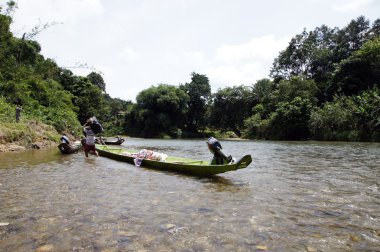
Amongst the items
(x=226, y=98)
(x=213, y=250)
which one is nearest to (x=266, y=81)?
(x=226, y=98)

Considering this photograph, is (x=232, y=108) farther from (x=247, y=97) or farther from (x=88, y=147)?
(x=88, y=147)

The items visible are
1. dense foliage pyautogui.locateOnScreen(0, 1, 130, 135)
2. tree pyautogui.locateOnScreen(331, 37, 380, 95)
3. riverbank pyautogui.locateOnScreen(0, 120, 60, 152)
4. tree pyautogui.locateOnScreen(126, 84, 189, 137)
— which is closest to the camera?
riverbank pyautogui.locateOnScreen(0, 120, 60, 152)

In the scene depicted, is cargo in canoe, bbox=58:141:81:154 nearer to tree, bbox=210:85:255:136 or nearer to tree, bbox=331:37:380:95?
tree, bbox=331:37:380:95

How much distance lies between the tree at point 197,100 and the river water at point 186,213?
56.8 meters

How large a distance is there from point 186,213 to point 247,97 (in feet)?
179

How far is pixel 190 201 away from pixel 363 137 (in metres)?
31.2

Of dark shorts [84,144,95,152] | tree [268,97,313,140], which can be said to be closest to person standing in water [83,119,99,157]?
dark shorts [84,144,95,152]

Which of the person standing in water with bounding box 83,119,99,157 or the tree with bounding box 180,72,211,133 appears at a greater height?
the tree with bounding box 180,72,211,133

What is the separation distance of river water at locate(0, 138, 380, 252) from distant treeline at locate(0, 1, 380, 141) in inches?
550

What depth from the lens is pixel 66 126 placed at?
27625 mm

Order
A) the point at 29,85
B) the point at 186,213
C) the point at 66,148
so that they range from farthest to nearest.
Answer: the point at 29,85 < the point at 66,148 < the point at 186,213

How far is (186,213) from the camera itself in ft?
Answer: 17.1

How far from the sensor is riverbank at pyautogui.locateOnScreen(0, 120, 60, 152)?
631 inches

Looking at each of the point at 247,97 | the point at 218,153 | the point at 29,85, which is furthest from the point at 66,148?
the point at 247,97
